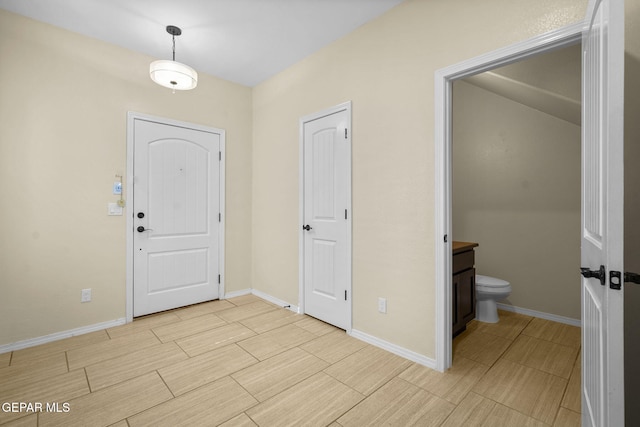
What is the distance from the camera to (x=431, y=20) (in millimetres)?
2170

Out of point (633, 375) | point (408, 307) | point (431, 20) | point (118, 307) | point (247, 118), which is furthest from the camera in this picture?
point (247, 118)

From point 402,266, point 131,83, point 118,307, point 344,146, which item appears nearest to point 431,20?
point 344,146

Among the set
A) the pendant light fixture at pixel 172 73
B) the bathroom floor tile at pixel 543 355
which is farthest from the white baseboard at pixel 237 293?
the bathroom floor tile at pixel 543 355

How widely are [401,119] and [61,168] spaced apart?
3067mm

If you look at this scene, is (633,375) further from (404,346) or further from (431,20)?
(431,20)

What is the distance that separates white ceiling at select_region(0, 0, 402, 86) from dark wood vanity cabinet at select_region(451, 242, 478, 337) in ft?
7.20

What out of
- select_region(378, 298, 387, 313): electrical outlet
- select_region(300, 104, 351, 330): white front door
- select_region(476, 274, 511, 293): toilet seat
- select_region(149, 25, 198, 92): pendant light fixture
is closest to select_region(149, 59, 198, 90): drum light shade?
select_region(149, 25, 198, 92): pendant light fixture

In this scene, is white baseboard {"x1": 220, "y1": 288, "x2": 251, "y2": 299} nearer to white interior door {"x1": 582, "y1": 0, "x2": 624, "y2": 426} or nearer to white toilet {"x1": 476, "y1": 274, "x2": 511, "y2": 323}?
white toilet {"x1": 476, "y1": 274, "x2": 511, "y2": 323}

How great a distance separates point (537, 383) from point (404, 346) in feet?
2.86

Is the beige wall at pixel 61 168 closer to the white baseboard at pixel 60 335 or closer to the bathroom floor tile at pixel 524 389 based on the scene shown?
the white baseboard at pixel 60 335

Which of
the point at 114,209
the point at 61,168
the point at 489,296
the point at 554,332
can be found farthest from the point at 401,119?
the point at 61,168

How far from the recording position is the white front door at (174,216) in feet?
Result: 10.3

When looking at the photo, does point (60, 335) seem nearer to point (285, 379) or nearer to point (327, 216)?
point (285, 379)

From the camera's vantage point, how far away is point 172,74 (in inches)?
100
